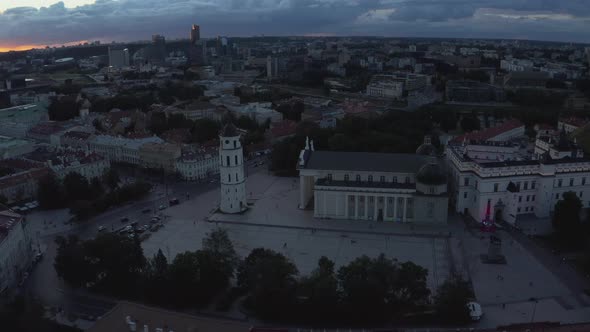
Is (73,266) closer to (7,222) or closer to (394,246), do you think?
(7,222)

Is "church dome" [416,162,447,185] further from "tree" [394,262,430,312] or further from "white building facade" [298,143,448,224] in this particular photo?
"tree" [394,262,430,312]

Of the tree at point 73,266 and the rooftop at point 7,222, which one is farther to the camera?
the rooftop at point 7,222

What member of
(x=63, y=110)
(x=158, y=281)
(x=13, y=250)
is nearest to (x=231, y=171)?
(x=158, y=281)

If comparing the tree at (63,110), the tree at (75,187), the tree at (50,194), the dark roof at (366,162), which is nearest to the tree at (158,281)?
the dark roof at (366,162)

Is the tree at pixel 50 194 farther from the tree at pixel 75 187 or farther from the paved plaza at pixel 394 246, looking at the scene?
the paved plaza at pixel 394 246

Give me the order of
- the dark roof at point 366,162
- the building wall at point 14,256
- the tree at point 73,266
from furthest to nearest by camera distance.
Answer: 1. the dark roof at point 366,162
2. the building wall at point 14,256
3. the tree at point 73,266

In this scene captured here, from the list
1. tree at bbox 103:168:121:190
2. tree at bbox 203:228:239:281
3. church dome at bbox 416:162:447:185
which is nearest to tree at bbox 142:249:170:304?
tree at bbox 203:228:239:281

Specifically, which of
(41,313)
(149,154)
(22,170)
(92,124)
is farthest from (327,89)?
(41,313)
